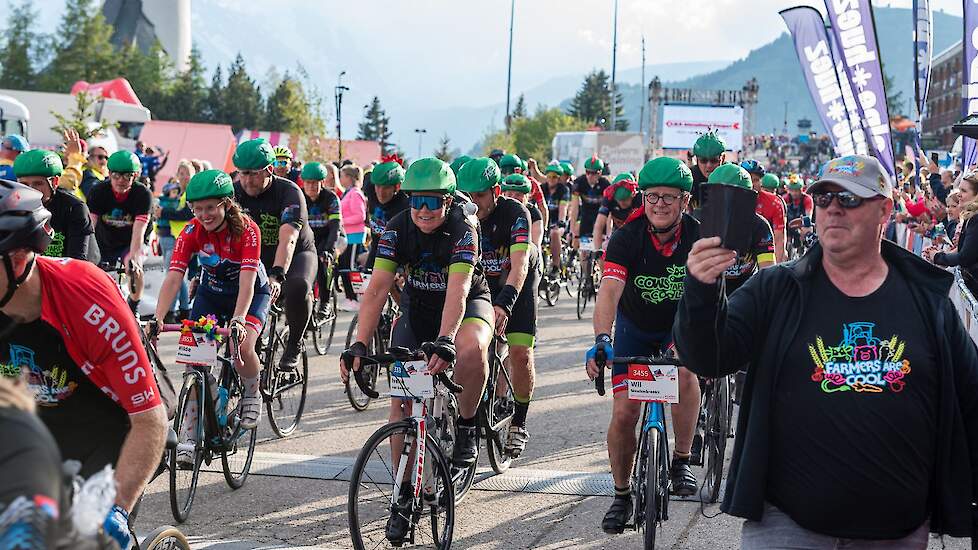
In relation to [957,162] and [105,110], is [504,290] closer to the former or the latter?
[957,162]

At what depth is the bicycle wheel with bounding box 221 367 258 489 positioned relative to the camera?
7.32 meters

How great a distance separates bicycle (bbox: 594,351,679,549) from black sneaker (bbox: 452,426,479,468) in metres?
1.13

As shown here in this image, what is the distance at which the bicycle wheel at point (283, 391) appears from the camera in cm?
893

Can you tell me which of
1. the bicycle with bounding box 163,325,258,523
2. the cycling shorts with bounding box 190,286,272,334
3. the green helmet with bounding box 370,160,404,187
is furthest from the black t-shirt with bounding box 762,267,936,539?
the green helmet with bounding box 370,160,404,187

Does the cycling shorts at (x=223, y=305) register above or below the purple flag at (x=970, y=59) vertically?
below

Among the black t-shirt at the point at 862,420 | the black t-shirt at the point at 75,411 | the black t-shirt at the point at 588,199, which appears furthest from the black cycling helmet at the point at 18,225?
the black t-shirt at the point at 588,199

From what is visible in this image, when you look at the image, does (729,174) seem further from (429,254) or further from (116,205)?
(116,205)

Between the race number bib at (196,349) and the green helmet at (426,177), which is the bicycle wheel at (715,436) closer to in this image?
the green helmet at (426,177)

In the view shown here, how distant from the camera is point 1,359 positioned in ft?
11.6

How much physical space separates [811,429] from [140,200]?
993cm

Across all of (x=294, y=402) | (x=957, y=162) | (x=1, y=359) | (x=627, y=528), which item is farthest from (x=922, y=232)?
(x=1, y=359)

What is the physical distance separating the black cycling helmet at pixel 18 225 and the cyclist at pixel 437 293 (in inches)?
104

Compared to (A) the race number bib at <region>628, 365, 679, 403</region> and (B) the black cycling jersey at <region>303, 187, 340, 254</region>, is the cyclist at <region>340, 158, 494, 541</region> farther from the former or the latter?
(B) the black cycling jersey at <region>303, 187, 340, 254</region>

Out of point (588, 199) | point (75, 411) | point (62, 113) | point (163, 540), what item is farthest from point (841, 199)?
point (62, 113)
